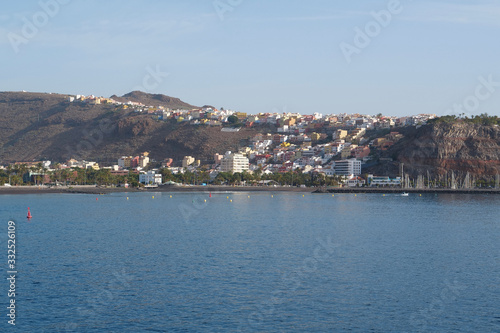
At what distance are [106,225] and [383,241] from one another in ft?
89.8

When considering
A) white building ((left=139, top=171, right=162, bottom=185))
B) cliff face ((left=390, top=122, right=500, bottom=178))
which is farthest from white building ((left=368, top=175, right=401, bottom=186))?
white building ((left=139, top=171, right=162, bottom=185))

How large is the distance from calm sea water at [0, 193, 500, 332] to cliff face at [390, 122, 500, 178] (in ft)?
397

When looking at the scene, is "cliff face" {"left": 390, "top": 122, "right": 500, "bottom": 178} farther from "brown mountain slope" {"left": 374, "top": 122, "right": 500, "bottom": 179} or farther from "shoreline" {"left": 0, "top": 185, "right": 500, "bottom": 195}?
"shoreline" {"left": 0, "top": 185, "right": 500, "bottom": 195}

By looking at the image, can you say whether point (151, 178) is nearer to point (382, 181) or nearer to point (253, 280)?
point (382, 181)

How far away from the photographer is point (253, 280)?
2981 cm

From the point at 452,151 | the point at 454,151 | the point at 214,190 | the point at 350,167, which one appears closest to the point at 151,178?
the point at 214,190

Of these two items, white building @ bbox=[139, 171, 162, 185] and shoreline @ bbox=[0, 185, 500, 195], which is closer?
shoreline @ bbox=[0, 185, 500, 195]

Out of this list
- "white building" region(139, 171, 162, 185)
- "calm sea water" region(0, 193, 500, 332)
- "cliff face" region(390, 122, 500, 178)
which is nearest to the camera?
"calm sea water" region(0, 193, 500, 332)

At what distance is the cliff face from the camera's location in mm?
168625

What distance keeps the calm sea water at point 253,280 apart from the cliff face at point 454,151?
12104 centimetres

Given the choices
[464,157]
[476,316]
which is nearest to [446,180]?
[464,157]

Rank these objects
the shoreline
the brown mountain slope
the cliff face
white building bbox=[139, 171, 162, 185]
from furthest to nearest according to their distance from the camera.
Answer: white building bbox=[139, 171, 162, 185] < the brown mountain slope < the cliff face < the shoreline

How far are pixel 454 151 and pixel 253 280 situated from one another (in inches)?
6096

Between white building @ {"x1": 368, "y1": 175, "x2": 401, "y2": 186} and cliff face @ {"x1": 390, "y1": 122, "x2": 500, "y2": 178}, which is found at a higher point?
cliff face @ {"x1": 390, "y1": 122, "x2": 500, "y2": 178}
